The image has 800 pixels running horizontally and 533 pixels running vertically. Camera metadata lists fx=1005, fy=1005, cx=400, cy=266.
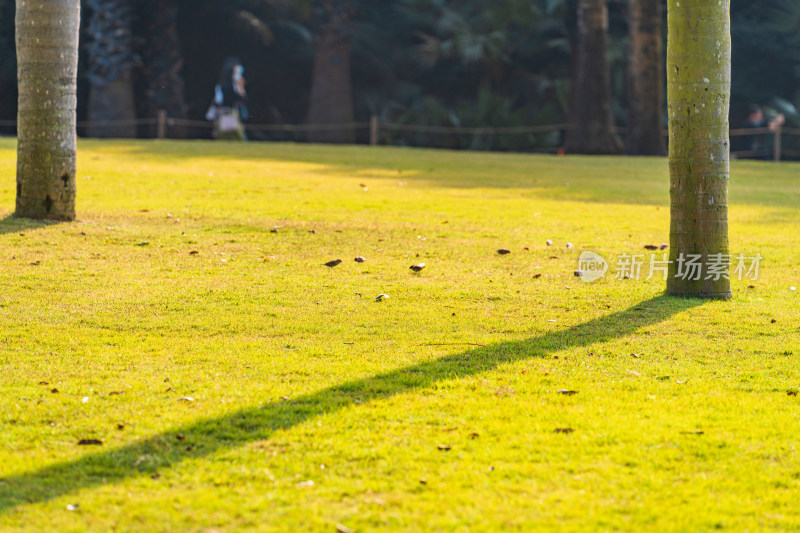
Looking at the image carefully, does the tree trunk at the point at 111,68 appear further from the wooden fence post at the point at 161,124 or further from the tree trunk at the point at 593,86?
the tree trunk at the point at 593,86

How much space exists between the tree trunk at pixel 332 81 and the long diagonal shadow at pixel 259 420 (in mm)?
26616

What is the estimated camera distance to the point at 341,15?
106 feet

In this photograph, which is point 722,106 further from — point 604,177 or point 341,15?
point 341,15

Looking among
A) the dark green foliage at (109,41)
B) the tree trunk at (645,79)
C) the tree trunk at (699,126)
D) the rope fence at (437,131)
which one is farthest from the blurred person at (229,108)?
the tree trunk at (699,126)

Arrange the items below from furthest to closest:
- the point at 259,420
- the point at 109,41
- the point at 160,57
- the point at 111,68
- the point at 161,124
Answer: the point at 160,57 < the point at 111,68 < the point at 109,41 < the point at 161,124 < the point at 259,420

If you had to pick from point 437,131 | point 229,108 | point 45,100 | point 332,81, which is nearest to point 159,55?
point 229,108

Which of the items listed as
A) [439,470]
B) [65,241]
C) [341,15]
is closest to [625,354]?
[439,470]

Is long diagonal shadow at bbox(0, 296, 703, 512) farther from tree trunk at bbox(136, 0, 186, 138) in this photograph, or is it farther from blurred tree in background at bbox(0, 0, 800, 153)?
tree trunk at bbox(136, 0, 186, 138)

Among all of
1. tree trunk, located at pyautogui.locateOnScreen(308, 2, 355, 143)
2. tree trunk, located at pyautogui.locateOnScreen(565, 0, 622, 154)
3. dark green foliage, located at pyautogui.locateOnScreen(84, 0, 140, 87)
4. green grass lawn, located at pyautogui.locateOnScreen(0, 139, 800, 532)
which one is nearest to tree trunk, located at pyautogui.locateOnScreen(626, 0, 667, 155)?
tree trunk, located at pyautogui.locateOnScreen(565, 0, 622, 154)

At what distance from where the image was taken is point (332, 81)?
33.3 meters

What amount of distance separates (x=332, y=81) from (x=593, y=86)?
31.8 ft

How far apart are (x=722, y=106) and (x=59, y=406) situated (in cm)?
541

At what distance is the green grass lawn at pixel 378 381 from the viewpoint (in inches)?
158

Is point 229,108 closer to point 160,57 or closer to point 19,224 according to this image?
point 160,57
